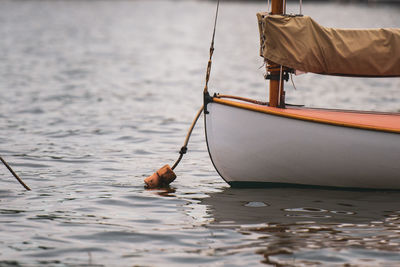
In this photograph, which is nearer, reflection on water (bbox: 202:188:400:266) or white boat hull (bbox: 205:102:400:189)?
reflection on water (bbox: 202:188:400:266)

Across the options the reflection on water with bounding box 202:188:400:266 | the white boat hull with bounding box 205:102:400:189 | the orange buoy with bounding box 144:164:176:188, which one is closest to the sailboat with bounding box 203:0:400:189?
the white boat hull with bounding box 205:102:400:189

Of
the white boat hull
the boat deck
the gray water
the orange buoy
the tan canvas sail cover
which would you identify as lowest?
the gray water

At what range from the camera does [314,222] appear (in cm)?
945

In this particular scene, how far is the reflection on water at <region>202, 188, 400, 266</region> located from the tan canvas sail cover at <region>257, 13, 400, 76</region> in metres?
1.90

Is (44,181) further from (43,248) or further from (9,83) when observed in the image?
(9,83)

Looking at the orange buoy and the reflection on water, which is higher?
the orange buoy

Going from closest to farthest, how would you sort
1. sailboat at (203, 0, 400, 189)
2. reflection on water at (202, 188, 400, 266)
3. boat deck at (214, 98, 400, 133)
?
reflection on water at (202, 188, 400, 266) < boat deck at (214, 98, 400, 133) < sailboat at (203, 0, 400, 189)

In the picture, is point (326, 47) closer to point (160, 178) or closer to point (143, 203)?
point (160, 178)

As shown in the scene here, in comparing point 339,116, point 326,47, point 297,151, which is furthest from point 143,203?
point 326,47

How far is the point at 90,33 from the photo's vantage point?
63156mm

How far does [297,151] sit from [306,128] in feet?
1.37

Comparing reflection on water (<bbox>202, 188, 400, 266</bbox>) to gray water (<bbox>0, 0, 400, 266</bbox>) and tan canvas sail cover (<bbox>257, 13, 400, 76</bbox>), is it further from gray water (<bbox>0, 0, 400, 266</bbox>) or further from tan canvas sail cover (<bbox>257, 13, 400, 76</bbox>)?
tan canvas sail cover (<bbox>257, 13, 400, 76</bbox>)

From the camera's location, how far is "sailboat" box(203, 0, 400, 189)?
10.4 m

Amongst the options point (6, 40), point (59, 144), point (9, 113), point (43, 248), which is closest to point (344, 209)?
point (43, 248)
